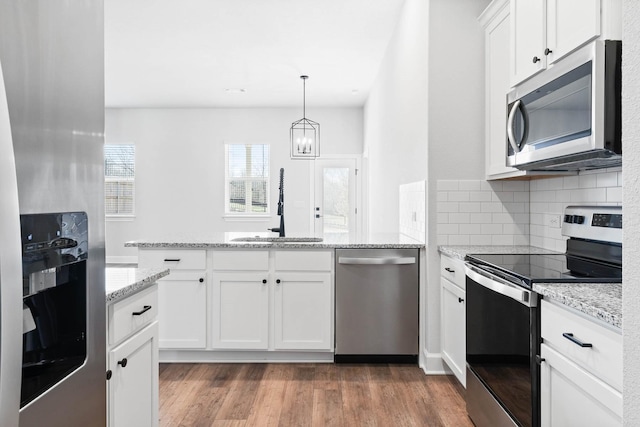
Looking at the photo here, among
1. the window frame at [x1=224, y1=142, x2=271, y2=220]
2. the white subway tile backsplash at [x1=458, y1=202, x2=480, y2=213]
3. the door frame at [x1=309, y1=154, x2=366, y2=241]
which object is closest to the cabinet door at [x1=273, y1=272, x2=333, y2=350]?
the white subway tile backsplash at [x1=458, y1=202, x2=480, y2=213]

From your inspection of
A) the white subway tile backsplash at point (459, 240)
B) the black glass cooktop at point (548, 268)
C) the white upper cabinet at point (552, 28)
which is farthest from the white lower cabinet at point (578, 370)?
the white subway tile backsplash at point (459, 240)

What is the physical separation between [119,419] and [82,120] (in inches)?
37.2

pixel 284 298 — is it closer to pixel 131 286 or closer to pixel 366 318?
pixel 366 318

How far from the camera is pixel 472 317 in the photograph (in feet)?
6.97

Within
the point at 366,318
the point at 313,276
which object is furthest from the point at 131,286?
the point at 366,318

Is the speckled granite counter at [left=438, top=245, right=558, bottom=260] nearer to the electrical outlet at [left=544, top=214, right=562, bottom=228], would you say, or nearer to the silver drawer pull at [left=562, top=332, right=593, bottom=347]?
the electrical outlet at [left=544, top=214, right=562, bottom=228]

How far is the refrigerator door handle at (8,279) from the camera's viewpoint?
0.63 metres

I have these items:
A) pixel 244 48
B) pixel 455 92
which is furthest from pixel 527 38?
pixel 244 48

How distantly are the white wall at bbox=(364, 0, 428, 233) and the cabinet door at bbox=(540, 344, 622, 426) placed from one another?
176cm

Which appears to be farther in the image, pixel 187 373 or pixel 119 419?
pixel 187 373

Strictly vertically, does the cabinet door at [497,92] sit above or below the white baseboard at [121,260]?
above

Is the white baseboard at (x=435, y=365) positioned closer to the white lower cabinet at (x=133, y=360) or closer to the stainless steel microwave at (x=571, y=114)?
the stainless steel microwave at (x=571, y=114)

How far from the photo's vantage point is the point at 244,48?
15.8ft

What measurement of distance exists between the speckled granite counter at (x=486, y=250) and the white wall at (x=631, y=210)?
62.0 inches
